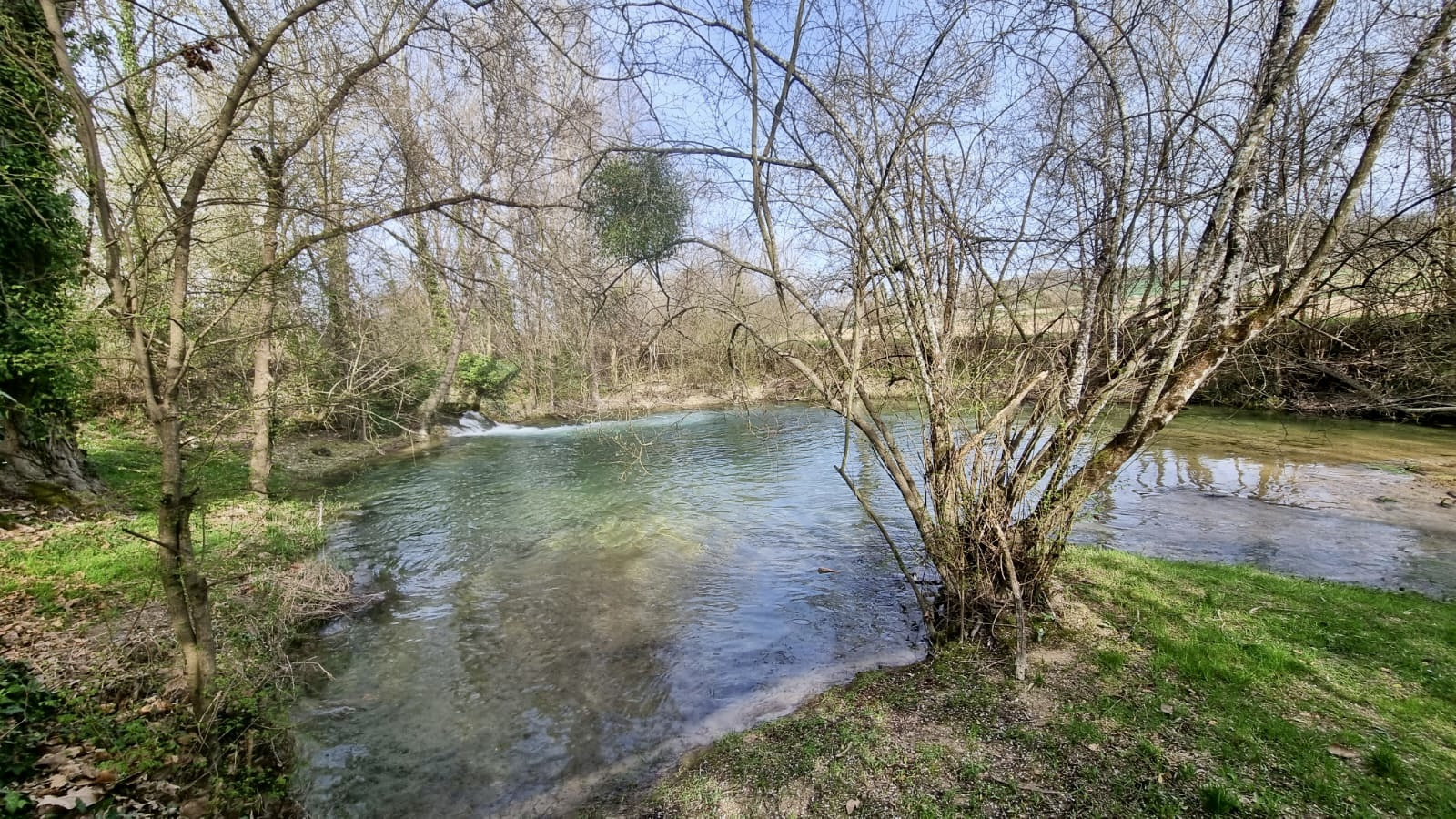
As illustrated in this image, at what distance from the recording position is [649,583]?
7180mm

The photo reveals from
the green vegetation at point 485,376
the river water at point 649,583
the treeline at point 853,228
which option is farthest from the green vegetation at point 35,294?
the green vegetation at point 485,376

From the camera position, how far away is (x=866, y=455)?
13797 millimetres

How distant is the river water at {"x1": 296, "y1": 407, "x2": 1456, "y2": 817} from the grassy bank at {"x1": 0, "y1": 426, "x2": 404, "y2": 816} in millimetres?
476

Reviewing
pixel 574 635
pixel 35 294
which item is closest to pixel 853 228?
pixel 574 635

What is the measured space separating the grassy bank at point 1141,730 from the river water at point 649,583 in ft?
3.10

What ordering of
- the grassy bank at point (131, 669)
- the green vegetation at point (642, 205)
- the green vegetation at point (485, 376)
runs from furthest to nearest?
the green vegetation at point (485, 376) → the green vegetation at point (642, 205) → the grassy bank at point (131, 669)

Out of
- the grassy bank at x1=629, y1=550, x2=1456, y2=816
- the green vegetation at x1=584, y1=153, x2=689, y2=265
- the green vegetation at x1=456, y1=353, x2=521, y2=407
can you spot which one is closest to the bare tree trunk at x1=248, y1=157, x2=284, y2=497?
the green vegetation at x1=584, y1=153, x2=689, y2=265

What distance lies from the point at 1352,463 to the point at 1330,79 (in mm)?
10226

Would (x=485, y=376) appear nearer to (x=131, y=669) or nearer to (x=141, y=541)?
(x=141, y=541)

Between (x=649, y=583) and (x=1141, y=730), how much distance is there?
525 cm

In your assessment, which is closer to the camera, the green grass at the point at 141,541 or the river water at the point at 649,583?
the river water at the point at 649,583

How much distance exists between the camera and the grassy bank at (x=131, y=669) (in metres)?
3.10

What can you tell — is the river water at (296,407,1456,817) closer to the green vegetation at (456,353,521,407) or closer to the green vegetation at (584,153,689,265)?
the green vegetation at (584,153,689,265)

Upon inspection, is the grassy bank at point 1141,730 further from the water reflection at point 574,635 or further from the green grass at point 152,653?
the green grass at point 152,653
